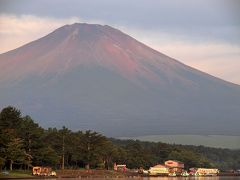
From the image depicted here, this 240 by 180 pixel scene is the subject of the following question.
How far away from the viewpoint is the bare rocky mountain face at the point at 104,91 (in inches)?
5758

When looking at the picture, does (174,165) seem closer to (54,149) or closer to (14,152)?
(54,149)

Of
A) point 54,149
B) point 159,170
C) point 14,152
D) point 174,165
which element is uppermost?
point 174,165

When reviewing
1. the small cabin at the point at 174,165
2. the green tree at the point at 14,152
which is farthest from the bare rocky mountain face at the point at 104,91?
the green tree at the point at 14,152

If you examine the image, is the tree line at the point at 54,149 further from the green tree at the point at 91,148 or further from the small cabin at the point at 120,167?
the small cabin at the point at 120,167

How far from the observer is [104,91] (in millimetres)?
155250

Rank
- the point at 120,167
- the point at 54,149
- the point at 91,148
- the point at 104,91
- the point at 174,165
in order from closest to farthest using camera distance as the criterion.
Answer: the point at 54,149, the point at 91,148, the point at 120,167, the point at 174,165, the point at 104,91

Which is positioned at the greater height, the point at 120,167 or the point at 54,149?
the point at 54,149

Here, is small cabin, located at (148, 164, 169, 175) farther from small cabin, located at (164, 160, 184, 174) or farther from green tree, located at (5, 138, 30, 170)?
green tree, located at (5, 138, 30, 170)

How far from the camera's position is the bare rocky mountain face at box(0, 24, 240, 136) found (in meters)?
146

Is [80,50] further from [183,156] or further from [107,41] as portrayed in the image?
[183,156]

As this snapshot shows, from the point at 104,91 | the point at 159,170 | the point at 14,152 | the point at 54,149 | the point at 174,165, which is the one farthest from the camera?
the point at 104,91

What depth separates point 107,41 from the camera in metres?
154

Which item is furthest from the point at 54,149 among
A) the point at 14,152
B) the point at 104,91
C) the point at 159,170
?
the point at 104,91

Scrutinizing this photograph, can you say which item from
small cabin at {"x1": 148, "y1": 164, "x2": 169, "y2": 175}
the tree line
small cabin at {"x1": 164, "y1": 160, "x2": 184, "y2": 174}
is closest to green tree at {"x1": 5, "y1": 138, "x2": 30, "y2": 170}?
the tree line
